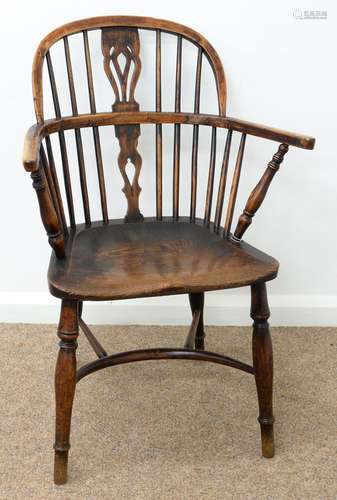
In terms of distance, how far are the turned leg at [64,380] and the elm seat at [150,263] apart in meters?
0.06

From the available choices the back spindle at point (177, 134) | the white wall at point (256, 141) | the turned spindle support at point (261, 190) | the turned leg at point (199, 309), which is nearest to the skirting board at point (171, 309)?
the white wall at point (256, 141)

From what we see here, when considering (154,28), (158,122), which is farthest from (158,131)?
(154,28)

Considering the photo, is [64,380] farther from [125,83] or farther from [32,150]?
[125,83]

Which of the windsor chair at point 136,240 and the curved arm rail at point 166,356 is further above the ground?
the windsor chair at point 136,240

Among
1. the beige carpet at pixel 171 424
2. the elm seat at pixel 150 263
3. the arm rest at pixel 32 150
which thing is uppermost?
the arm rest at pixel 32 150

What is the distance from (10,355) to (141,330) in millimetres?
430

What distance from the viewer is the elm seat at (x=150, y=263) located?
1232 mm

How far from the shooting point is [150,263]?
1355mm

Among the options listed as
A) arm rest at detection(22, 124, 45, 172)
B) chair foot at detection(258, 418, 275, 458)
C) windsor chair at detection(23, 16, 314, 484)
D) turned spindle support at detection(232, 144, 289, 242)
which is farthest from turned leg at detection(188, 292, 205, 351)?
arm rest at detection(22, 124, 45, 172)

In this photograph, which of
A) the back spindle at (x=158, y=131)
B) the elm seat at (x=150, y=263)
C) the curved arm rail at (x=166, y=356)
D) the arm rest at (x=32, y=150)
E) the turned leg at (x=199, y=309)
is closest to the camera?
the arm rest at (x=32, y=150)

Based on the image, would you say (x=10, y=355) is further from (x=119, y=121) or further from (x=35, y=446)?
(x=119, y=121)

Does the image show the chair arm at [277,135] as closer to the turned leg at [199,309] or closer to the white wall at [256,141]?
the white wall at [256,141]

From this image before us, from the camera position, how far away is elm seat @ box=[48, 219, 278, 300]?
123 centimetres

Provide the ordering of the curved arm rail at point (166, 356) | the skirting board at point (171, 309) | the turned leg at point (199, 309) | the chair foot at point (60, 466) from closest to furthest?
the chair foot at point (60, 466) → the curved arm rail at point (166, 356) → the turned leg at point (199, 309) → the skirting board at point (171, 309)
